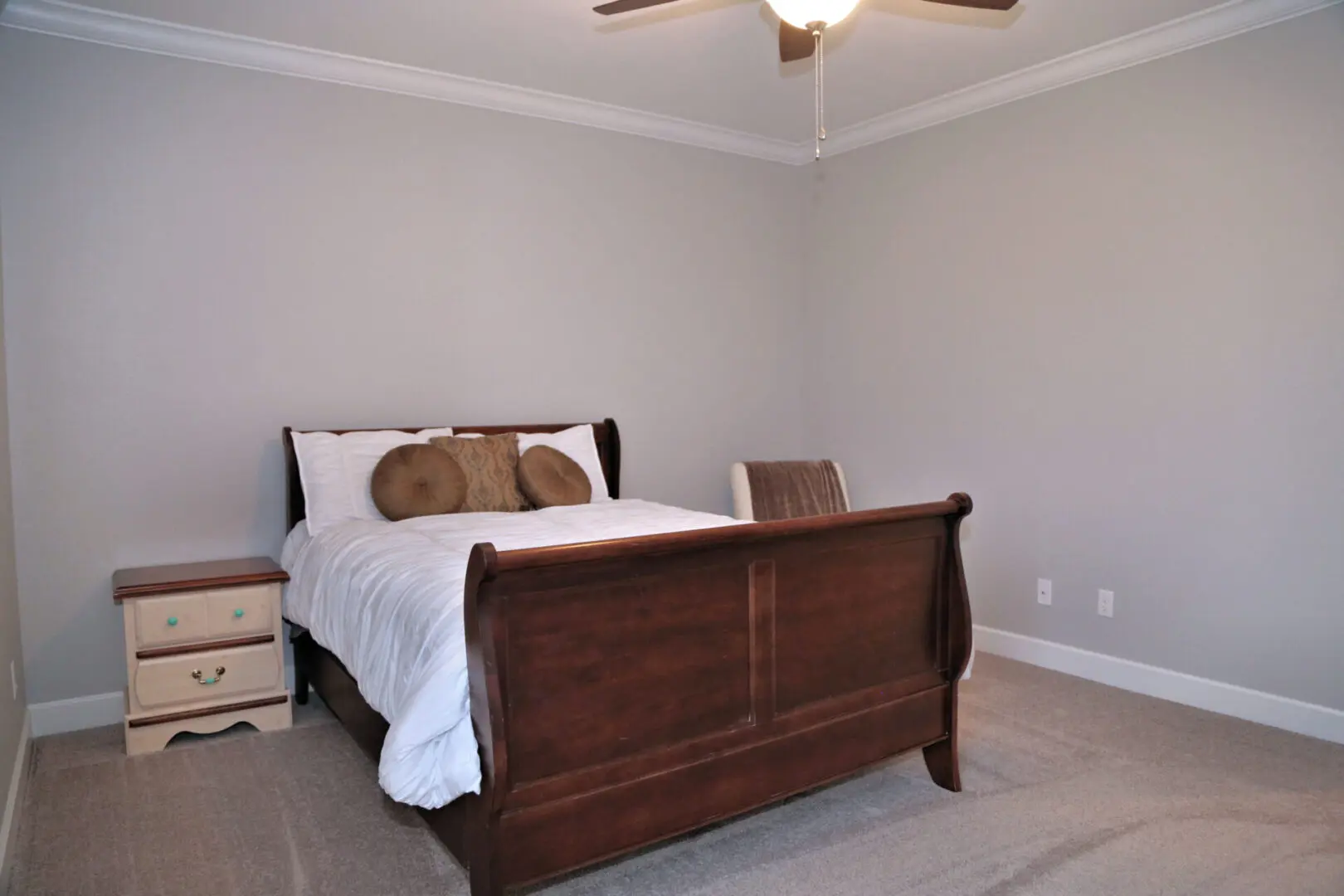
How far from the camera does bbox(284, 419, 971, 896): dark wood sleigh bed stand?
77.9 inches

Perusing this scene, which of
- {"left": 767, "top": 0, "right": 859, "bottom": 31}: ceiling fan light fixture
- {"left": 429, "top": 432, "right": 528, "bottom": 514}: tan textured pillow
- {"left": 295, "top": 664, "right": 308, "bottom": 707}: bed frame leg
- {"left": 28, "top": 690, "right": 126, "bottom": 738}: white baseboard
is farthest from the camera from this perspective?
{"left": 429, "top": 432, "right": 528, "bottom": 514}: tan textured pillow

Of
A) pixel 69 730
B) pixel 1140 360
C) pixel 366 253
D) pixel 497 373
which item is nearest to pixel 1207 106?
pixel 1140 360

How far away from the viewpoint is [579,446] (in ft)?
13.8

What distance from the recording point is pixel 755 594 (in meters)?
2.38

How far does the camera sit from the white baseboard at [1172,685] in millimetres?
3213

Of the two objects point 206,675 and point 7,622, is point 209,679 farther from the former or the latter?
point 7,622

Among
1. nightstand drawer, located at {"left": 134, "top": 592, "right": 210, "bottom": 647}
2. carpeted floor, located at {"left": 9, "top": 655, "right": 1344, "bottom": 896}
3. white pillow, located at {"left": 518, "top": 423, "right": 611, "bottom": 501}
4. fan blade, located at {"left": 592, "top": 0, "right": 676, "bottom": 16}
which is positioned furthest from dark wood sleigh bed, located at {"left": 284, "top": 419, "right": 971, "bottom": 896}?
white pillow, located at {"left": 518, "top": 423, "right": 611, "bottom": 501}

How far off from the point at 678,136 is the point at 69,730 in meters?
3.75

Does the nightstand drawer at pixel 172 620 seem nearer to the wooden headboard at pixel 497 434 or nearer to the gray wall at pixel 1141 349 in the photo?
the wooden headboard at pixel 497 434

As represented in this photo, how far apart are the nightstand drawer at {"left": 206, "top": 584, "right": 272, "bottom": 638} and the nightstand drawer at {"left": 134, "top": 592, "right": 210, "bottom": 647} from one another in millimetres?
29

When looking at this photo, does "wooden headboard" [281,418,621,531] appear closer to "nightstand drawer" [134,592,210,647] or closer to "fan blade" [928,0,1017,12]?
"nightstand drawer" [134,592,210,647]

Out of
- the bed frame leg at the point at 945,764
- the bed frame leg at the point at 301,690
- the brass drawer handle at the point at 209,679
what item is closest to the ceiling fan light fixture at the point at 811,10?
the bed frame leg at the point at 945,764

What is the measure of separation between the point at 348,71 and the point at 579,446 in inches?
73.1

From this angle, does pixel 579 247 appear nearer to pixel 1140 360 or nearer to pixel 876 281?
pixel 876 281
